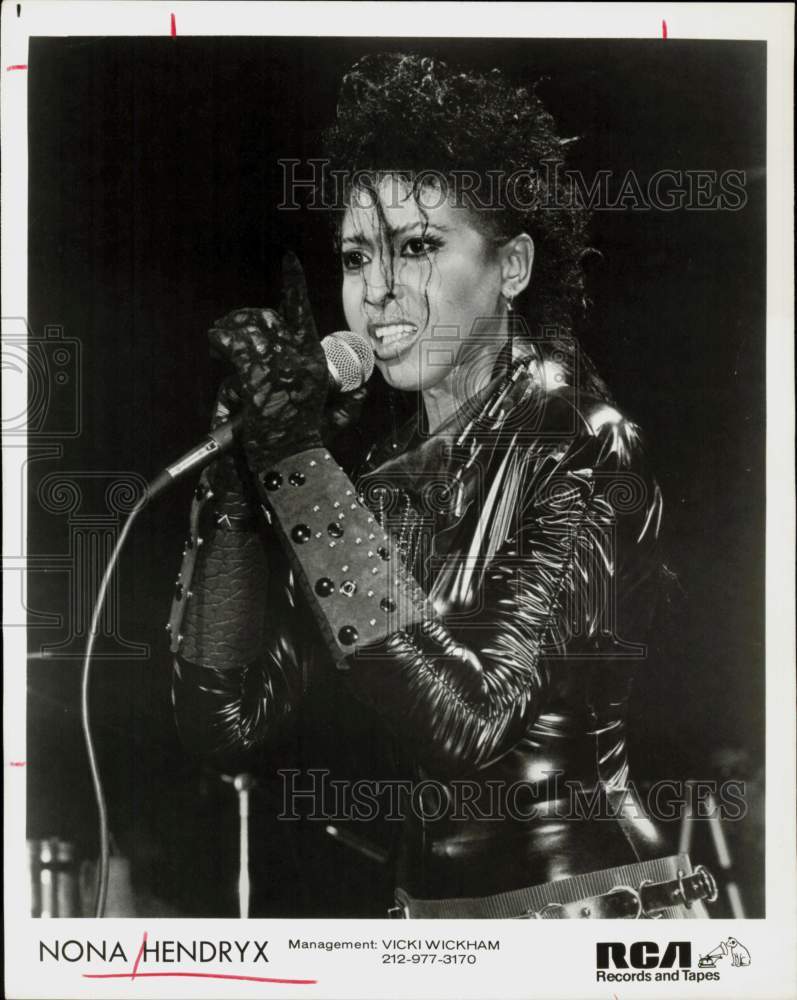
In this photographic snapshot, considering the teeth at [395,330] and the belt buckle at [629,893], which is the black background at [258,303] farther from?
the belt buckle at [629,893]

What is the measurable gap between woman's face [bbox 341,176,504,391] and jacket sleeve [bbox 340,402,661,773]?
11.8 inches

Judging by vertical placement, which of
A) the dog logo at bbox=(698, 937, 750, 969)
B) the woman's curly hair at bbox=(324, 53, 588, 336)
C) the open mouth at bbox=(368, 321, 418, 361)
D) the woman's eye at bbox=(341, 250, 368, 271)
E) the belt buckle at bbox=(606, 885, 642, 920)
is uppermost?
the woman's curly hair at bbox=(324, 53, 588, 336)

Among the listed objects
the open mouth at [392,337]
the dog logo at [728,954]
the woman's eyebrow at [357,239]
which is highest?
the woman's eyebrow at [357,239]

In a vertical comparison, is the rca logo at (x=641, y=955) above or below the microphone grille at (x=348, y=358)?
below

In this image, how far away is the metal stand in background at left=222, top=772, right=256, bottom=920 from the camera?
6.55 ft

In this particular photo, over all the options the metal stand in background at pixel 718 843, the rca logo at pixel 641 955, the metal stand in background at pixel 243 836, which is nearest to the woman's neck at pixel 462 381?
the metal stand in background at pixel 243 836

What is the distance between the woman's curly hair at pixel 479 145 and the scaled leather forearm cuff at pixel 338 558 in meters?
0.56

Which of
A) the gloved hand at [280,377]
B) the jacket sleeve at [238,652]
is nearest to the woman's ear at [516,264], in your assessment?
the gloved hand at [280,377]

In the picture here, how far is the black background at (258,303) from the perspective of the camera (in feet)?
6.53

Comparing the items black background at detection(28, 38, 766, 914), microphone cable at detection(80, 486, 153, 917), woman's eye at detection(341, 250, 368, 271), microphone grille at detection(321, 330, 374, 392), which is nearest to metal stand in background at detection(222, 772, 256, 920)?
black background at detection(28, 38, 766, 914)

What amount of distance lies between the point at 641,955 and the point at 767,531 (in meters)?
0.93

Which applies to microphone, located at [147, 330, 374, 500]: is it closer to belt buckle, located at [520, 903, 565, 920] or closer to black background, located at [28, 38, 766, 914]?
black background, located at [28, 38, 766, 914]

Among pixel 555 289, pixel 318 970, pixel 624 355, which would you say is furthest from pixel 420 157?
pixel 318 970

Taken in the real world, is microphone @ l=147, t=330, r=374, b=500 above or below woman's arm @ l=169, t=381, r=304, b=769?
above
